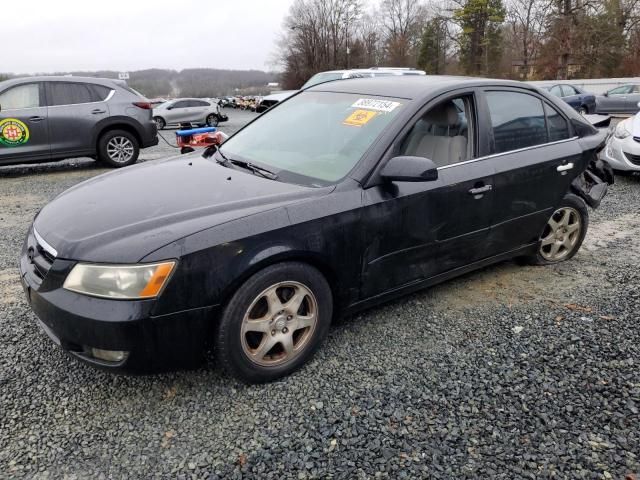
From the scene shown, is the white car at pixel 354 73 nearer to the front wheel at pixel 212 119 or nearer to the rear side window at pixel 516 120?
the front wheel at pixel 212 119

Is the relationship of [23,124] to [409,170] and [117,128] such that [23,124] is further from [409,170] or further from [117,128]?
[409,170]

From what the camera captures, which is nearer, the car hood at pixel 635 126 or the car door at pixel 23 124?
the car hood at pixel 635 126

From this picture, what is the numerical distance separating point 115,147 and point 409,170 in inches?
305

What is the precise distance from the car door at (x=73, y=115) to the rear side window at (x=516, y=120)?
738cm

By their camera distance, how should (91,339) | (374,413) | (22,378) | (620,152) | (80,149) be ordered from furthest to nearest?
(80,149) < (620,152) < (22,378) < (374,413) < (91,339)

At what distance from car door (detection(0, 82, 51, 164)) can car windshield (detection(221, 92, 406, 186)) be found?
6.09 m

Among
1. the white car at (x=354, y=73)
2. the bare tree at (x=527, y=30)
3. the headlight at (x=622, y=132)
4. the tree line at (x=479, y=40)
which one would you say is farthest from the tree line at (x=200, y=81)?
the headlight at (x=622, y=132)

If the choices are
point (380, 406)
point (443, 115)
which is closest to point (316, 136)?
point (443, 115)

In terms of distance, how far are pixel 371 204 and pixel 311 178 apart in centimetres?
38

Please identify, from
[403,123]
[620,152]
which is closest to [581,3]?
[620,152]

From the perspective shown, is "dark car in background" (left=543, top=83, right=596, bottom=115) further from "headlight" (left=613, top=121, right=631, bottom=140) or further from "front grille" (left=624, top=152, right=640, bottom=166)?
"front grille" (left=624, top=152, right=640, bottom=166)

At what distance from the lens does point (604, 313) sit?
3.41 meters

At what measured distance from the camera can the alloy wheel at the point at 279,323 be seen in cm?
250

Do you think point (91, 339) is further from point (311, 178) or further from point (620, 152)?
point (620, 152)
